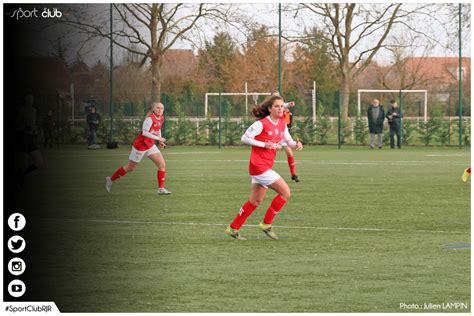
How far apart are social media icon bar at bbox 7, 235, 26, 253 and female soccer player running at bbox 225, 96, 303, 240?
6.71 m

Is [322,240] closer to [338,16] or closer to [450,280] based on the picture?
[450,280]

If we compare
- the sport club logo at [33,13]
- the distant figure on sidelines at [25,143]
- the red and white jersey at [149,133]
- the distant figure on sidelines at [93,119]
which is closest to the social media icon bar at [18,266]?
the distant figure on sidelines at [25,143]

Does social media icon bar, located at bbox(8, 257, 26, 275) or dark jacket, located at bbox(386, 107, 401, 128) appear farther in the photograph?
dark jacket, located at bbox(386, 107, 401, 128)

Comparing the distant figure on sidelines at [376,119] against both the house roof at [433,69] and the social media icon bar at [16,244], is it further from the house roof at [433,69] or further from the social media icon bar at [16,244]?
the social media icon bar at [16,244]

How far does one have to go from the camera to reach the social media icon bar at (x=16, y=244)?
13.5 ft

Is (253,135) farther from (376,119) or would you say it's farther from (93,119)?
(376,119)

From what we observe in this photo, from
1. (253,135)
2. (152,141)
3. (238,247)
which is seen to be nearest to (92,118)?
(238,247)

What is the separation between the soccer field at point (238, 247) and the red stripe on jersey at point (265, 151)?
2.47 ft

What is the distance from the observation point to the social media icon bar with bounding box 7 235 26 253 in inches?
162

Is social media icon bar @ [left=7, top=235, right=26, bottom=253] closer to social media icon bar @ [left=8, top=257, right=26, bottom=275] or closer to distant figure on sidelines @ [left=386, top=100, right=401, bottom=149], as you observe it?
social media icon bar @ [left=8, top=257, right=26, bottom=275]

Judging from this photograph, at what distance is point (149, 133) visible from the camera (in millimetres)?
17156

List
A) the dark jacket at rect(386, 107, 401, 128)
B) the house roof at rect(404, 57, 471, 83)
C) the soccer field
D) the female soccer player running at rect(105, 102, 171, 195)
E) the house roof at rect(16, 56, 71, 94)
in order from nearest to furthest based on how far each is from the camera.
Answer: the house roof at rect(16, 56, 71, 94) → the soccer field → the female soccer player running at rect(105, 102, 171, 195) → the dark jacket at rect(386, 107, 401, 128) → the house roof at rect(404, 57, 471, 83)

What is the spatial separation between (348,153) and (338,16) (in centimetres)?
1351

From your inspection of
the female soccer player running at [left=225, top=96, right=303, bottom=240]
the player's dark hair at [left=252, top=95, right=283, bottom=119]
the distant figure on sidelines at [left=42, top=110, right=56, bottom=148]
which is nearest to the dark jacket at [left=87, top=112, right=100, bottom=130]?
the distant figure on sidelines at [left=42, top=110, right=56, bottom=148]
